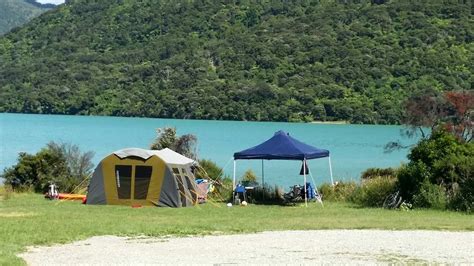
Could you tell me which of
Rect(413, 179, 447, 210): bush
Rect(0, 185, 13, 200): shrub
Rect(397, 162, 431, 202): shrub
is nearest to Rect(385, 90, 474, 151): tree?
Rect(397, 162, 431, 202): shrub

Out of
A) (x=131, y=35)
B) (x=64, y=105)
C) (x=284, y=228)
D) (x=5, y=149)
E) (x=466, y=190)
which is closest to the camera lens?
(x=284, y=228)

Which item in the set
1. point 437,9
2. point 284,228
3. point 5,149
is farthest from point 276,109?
point 284,228

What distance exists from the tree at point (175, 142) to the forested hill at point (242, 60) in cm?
6235

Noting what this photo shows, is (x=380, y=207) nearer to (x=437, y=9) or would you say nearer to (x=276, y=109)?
(x=276, y=109)

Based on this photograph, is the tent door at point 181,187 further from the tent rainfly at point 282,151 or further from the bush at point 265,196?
the bush at point 265,196

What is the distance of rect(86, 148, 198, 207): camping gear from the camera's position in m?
21.3

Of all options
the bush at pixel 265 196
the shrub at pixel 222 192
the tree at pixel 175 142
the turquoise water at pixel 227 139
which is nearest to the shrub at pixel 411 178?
the bush at pixel 265 196

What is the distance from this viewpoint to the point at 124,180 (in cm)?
2167

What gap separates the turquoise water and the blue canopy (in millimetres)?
9255

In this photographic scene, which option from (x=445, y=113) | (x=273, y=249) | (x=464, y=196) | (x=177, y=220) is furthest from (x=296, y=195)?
(x=445, y=113)

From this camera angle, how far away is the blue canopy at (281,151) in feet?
72.5

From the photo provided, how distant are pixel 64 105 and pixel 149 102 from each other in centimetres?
1523

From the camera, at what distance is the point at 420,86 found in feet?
296

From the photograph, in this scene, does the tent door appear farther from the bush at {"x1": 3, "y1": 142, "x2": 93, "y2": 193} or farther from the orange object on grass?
the bush at {"x1": 3, "y1": 142, "x2": 93, "y2": 193}
